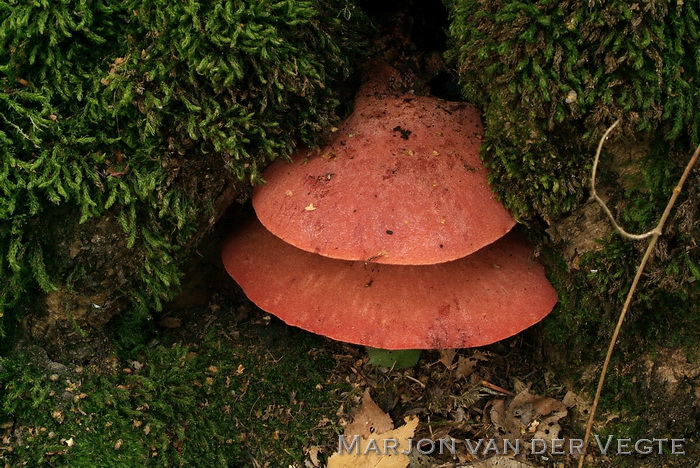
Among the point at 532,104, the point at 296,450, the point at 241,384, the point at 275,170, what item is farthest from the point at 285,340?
the point at 532,104

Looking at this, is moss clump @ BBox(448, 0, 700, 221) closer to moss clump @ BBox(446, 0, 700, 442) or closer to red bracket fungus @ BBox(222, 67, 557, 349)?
moss clump @ BBox(446, 0, 700, 442)

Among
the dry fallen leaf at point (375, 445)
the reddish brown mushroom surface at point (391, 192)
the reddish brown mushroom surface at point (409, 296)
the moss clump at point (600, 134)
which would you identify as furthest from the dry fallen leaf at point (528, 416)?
the reddish brown mushroom surface at point (391, 192)

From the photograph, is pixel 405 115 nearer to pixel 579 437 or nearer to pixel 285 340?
pixel 285 340

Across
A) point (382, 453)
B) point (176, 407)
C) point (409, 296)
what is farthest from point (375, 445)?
point (176, 407)

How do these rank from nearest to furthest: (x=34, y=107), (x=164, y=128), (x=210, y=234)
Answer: (x=34, y=107), (x=164, y=128), (x=210, y=234)

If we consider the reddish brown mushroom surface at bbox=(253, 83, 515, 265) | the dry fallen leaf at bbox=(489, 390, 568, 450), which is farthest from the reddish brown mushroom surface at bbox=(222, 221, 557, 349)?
the dry fallen leaf at bbox=(489, 390, 568, 450)

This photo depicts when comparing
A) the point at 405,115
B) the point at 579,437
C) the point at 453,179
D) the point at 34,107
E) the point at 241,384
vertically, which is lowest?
the point at 579,437

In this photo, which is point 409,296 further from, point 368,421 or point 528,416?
point 528,416
